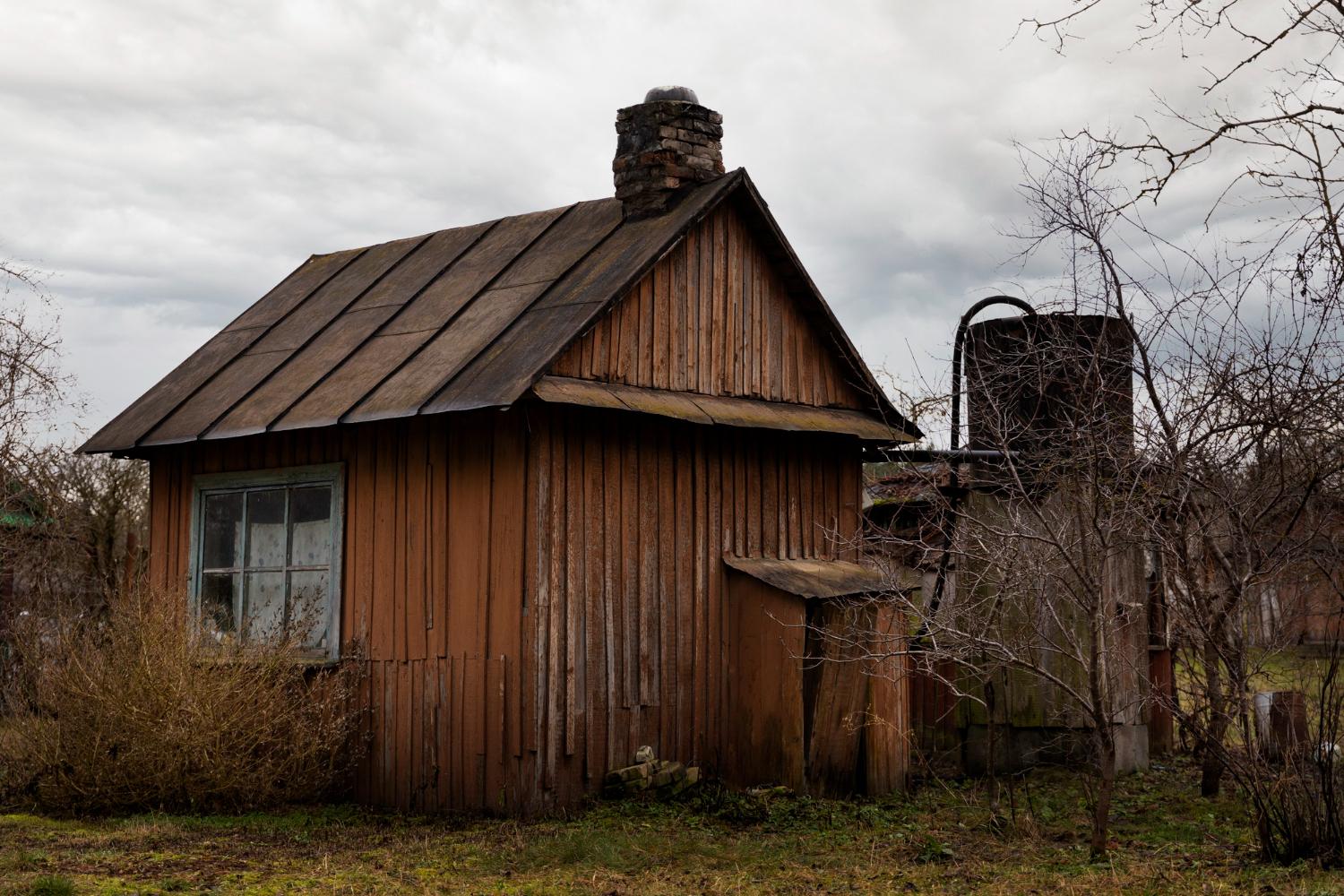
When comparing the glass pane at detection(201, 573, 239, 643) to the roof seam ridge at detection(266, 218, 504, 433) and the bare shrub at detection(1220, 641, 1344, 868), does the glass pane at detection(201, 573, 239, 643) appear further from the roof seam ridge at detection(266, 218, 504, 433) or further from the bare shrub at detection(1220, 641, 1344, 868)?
the bare shrub at detection(1220, 641, 1344, 868)

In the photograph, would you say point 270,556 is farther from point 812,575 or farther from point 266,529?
point 812,575

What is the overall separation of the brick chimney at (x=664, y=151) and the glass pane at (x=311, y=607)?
13.9 ft

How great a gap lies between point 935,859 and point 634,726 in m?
3.04

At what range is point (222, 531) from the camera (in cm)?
1289

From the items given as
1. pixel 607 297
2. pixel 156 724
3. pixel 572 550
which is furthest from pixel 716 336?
pixel 156 724

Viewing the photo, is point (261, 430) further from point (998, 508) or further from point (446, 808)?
point (998, 508)

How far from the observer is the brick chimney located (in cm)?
→ 1259

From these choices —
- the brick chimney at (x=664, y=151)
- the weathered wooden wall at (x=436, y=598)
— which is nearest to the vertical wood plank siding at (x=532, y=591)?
the weathered wooden wall at (x=436, y=598)

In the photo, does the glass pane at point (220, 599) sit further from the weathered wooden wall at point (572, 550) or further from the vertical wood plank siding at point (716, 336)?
the vertical wood plank siding at point (716, 336)

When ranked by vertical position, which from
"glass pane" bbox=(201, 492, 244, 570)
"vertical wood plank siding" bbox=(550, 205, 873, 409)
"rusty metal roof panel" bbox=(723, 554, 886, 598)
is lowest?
"rusty metal roof panel" bbox=(723, 554, 886, 598)

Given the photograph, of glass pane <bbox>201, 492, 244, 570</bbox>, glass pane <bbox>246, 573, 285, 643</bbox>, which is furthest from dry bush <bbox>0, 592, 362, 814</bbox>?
glass pane <bbox>201, 492, 244, 570</bbox>

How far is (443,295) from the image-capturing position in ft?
42.0

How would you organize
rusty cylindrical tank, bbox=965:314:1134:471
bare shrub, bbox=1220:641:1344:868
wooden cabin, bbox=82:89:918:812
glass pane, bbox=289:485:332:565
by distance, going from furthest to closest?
glass pane, bbox=289:485:332:565 → wooden cabin, bbox=82:89:918:812 → rusty cylindrical tank, bbox=965:314:1134:471 → bare shrub, bbox=1220:641:1344:868

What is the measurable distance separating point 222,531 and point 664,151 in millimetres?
5314
